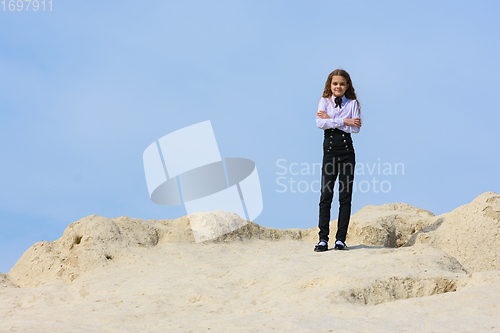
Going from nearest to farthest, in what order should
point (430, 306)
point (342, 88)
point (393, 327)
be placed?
1. point (393, 327)
2. point (430, 306)
3. point (342, 88)

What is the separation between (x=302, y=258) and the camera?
215 inches

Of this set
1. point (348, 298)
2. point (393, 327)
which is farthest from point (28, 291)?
point (393, 327)

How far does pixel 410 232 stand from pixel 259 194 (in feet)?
9.66

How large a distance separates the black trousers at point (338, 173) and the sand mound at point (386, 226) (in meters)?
1.57

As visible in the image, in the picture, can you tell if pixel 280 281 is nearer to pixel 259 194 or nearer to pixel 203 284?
pixel 203 284

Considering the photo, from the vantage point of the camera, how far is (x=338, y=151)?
5887mm

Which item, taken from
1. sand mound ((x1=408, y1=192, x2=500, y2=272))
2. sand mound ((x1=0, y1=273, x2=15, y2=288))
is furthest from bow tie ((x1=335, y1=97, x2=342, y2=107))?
sand mound ((x1=0, y1=273, x2=15, y2=288))

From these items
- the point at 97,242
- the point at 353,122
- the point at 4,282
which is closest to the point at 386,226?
the point at 353,122

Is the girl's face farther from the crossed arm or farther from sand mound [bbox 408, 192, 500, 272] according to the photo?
sand mound [bbox 408, 192, 500, 272]

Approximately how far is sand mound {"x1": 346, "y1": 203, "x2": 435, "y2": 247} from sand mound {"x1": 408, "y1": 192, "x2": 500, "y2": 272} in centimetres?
47

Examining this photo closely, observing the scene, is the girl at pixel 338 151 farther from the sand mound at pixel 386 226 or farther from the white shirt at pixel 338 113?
the sand mound at pixel 386 226

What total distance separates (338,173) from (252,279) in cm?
204

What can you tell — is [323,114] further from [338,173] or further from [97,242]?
[97,242]

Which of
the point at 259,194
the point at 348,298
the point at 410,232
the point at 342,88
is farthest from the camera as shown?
the point at 410,232
